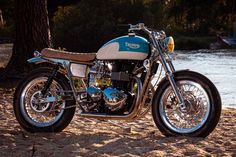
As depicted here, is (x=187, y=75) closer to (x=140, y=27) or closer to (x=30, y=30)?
(x=140, y=27)

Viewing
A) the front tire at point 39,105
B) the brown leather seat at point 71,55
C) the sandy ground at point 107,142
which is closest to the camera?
the sandy ground at point 107,142

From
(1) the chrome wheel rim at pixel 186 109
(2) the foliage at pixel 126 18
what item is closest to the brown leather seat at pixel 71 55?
(1) the chrome wheel rim at pixel 186 109

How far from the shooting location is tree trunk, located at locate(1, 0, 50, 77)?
10961 mm

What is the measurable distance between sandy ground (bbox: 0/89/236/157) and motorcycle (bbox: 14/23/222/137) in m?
0.20

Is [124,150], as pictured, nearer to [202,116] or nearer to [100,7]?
[202,116]

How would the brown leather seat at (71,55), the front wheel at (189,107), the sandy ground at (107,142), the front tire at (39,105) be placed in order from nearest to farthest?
the sandy ground at (107,142) → the front wheel at (189,107) → the brown leather seat at (71,55) → the front tire at (39,105)

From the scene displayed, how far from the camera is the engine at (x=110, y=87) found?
5434 mm

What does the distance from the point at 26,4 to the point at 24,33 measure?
636 millimetres

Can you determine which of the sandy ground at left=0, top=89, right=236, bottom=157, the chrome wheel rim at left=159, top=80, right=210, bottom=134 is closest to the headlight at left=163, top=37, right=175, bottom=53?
the chrome wheel rim at left=159, top=80, right=210, bottom=134

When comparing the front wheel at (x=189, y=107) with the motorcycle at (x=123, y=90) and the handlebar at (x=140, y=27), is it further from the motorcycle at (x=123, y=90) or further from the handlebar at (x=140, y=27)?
the handlebar at (x=140, y=27)

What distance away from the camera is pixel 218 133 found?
236 inches

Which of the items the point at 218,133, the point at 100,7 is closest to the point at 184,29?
the point at 100,7

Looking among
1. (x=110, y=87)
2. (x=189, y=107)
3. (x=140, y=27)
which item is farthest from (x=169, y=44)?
(x=110, y=87)

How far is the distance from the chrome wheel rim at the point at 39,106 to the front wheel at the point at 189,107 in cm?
116
